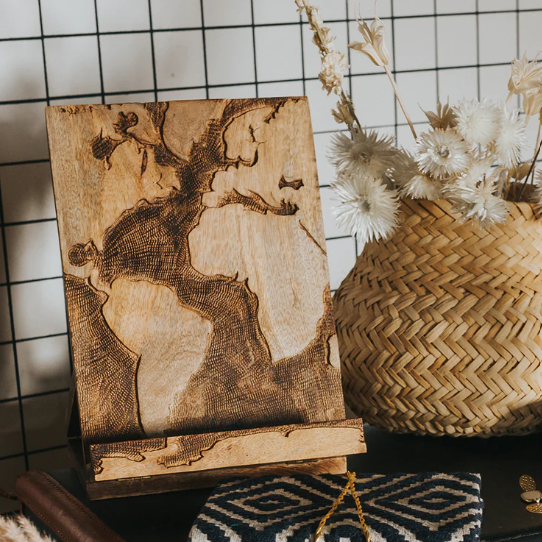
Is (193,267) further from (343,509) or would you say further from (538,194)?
(538,194)

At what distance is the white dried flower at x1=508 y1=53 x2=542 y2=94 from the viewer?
90cm

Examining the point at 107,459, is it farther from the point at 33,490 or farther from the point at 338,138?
the point at 338,138

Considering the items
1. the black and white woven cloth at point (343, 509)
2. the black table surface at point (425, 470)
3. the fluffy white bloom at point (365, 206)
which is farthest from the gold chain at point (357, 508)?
the fluffy white bloom at point (365, 206)

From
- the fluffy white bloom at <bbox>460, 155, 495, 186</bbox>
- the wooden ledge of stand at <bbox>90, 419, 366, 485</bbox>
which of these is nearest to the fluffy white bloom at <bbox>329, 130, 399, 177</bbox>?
the fluffy white bloom at <bbox>460, 155, 495, 186</bbox>

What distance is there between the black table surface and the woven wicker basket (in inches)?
1.5

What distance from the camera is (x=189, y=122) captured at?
0.93m

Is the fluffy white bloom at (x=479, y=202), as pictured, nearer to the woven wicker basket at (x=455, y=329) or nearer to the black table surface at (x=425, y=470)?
the woven wicker basket at (x=455, y=329)

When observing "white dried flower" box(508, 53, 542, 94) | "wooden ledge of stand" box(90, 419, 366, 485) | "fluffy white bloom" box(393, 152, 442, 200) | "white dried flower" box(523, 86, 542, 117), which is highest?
"white dried flower" box(508, 53, 542, 94)

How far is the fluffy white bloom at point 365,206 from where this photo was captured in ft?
2.99

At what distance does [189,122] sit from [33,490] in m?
0.54

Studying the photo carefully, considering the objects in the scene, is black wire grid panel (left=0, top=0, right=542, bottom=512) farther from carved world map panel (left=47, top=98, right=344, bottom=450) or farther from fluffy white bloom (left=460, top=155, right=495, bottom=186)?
fluffy white bloom (left=460, top=155, right=495, bottom=186)

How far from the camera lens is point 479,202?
86cm

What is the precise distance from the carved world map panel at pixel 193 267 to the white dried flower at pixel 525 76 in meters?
0.29

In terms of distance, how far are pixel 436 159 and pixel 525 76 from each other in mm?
176
